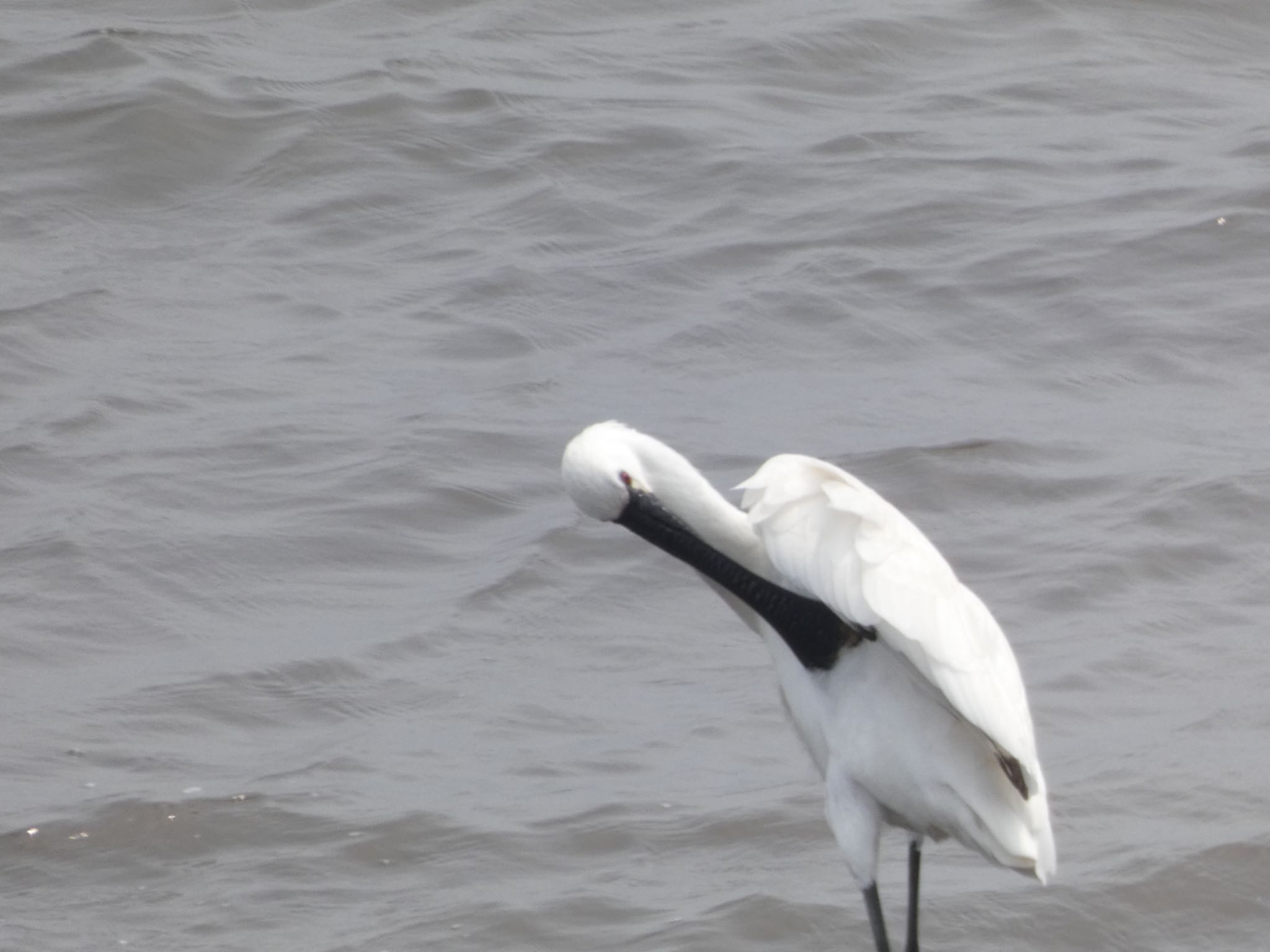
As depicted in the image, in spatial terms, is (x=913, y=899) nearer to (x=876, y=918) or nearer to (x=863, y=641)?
(x=876, y=918)

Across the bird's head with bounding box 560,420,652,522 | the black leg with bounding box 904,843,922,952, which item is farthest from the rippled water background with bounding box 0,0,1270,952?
the bird's head with bounding box 560,420,652,522

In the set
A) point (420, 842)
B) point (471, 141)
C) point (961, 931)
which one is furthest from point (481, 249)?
point (961, 931)

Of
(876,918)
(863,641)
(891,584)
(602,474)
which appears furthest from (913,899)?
(602,474)

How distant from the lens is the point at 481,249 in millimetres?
10359

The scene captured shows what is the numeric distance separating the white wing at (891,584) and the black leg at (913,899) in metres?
0.54

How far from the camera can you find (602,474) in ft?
14.8

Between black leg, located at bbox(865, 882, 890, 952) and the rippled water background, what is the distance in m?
0.37

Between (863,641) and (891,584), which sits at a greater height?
(891,584)

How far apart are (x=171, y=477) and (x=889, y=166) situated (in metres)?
4.12

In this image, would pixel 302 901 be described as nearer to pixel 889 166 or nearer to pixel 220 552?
pixel 220 552

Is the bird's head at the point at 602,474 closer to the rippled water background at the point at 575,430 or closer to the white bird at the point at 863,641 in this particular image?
the white bird at the point at 863,641

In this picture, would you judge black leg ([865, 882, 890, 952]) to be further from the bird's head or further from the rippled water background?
the bird's head

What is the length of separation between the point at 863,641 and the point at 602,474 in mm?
640

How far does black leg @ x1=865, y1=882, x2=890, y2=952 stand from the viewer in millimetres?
4848
